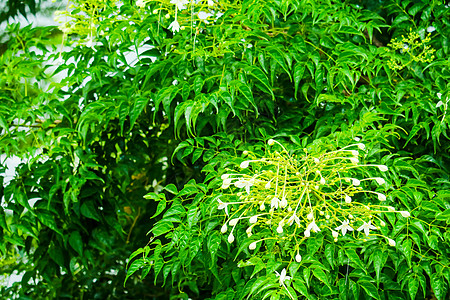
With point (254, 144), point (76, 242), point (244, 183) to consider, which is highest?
point (244, 183)

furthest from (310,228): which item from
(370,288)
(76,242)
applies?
(76,242)

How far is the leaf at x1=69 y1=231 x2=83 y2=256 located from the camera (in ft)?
7.32

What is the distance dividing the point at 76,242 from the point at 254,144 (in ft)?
2.91

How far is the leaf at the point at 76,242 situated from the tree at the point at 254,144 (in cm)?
4

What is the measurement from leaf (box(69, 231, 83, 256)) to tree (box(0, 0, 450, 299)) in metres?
0.04

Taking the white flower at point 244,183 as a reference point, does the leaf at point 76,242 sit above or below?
below

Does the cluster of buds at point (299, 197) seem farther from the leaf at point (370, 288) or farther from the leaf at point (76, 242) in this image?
the leaf at point (76, 242)

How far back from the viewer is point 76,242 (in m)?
2.23

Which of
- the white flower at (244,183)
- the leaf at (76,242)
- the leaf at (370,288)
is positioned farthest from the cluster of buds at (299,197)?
the leaf at (76,242)

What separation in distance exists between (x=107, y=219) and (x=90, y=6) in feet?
2.99

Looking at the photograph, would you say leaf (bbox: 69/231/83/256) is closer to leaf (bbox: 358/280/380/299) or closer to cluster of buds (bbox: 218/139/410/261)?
cluster of buds (bbox: 218/139/410/261)

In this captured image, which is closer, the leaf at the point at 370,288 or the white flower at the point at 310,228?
the white flower at the point at 310,228

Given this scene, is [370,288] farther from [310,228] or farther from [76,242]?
[76,242]

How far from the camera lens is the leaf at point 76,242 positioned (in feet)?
7.32
